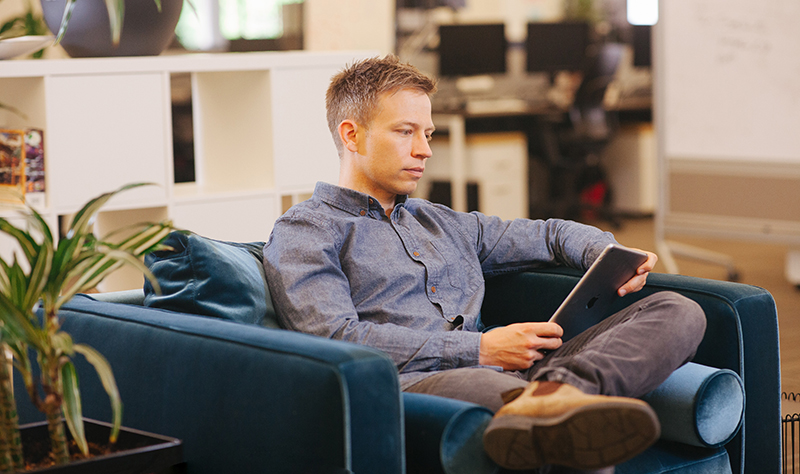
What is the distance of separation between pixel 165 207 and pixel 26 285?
1.48 metres

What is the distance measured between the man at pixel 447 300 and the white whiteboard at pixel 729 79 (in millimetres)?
2719

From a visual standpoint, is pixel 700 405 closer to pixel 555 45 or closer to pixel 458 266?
pixel 458 266

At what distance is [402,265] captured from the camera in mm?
1863

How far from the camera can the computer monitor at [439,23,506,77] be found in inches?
254

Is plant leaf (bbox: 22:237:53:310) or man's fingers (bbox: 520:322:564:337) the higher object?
plant leaf (bbox: 22:237:53:310)

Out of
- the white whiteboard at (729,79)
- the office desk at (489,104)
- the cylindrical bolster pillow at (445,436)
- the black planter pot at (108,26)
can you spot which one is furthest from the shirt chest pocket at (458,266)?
the office desk at (489,104)

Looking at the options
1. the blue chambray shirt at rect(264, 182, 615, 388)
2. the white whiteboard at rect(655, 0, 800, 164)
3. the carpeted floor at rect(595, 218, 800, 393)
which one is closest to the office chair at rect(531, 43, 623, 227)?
the carpeted floor at rect(595, 218, 800, 393)

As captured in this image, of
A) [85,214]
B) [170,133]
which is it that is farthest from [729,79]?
[85,214]

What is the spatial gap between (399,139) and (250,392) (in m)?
0.66

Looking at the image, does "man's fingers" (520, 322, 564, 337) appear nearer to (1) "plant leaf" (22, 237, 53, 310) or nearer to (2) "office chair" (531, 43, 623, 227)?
(1) "plant leaf" (22, 237, 53, 310)

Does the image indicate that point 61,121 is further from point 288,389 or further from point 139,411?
point 288,389

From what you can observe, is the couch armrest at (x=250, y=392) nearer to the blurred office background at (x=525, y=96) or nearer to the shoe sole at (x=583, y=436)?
the shoe sole at (x=583, y=436)

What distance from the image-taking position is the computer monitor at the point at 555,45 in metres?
6.82

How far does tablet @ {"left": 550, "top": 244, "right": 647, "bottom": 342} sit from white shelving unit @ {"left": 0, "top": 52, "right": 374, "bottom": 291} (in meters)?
1.08
